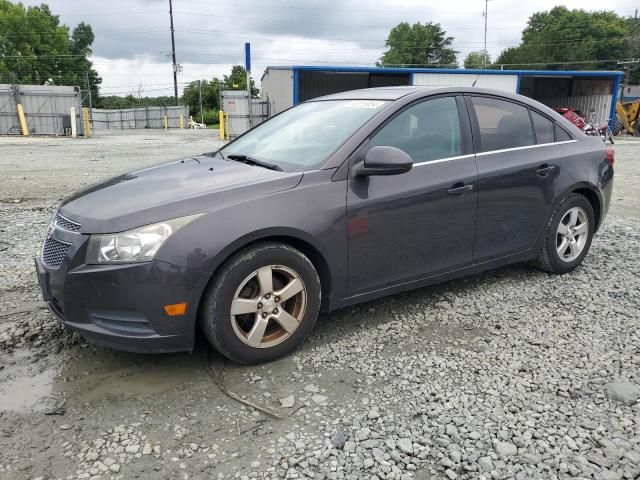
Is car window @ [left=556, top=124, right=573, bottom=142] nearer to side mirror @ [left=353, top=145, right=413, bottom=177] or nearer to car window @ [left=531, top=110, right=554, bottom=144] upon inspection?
car window @ [left=531, top=110, right=554, bottom=144]

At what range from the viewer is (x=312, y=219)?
3.09 metres

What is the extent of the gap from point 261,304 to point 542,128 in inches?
114

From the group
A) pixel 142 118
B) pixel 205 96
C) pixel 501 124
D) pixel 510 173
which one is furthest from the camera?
pixel 205 96

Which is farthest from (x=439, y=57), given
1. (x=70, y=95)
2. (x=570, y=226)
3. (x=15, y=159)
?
(x=570, y=226)

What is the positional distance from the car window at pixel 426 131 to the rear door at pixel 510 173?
Result: 200 millimetres

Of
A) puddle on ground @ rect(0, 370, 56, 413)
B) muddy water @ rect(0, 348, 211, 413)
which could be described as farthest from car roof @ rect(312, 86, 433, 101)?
puddle on ground @ rect(0, 370, 56, 413)

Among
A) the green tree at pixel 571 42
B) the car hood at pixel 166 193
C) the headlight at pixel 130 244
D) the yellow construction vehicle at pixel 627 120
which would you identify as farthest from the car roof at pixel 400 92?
the green tree at pixel 571 42

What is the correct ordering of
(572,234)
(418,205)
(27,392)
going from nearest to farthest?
(27,392), (418,205), (572,234)

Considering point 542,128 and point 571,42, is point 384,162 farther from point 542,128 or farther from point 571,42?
point 571,42

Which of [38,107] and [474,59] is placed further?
[474,59]

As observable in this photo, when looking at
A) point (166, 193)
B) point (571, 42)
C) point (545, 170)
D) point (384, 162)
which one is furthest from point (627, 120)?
point (571, 42)

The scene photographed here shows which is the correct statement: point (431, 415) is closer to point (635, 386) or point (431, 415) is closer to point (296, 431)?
point (296, 431)

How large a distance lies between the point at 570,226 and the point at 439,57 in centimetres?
9995

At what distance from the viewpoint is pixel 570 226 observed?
4609 mm
